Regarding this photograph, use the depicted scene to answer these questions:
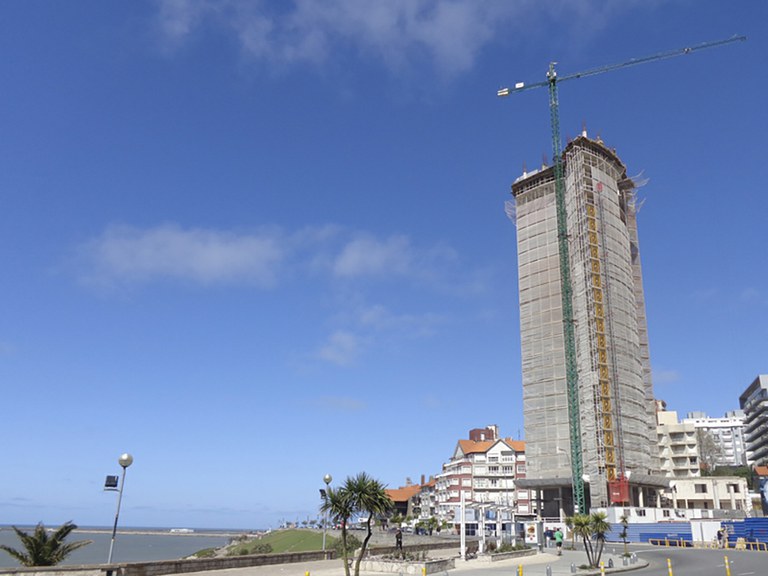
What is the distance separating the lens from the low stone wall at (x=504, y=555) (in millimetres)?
43188

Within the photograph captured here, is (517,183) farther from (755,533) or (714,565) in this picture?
(714,565)

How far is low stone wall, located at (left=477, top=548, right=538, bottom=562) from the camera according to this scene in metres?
43.2

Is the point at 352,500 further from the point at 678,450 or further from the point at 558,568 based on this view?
the point at 678,450

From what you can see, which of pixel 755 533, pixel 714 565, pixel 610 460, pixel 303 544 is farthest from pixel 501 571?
pixel 303 544

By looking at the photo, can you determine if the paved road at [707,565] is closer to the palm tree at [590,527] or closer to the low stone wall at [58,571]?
the palm tree at [590,527]

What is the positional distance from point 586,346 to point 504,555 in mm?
67693

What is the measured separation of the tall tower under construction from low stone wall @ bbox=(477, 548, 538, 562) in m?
56.6

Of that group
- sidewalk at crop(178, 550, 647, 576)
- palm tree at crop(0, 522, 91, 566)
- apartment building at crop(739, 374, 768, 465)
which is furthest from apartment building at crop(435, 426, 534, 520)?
palm tree at crop(0, 522, 91, 566)

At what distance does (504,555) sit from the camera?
45.2m

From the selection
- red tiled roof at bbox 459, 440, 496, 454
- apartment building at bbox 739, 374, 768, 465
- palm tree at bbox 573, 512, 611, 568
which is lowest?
palm tree at bbox 573, 512, 611, 568

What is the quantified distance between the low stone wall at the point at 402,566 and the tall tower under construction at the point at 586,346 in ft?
236

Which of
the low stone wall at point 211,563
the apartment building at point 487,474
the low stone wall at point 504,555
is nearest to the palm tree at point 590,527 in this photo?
the low stone wall at point 504,555

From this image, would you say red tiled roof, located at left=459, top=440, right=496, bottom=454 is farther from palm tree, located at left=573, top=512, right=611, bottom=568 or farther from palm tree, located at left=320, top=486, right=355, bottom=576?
palm tree, located at left=320, top=486, right=355, bottom=576

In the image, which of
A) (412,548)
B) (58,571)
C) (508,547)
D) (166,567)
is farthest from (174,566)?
(508,547)
